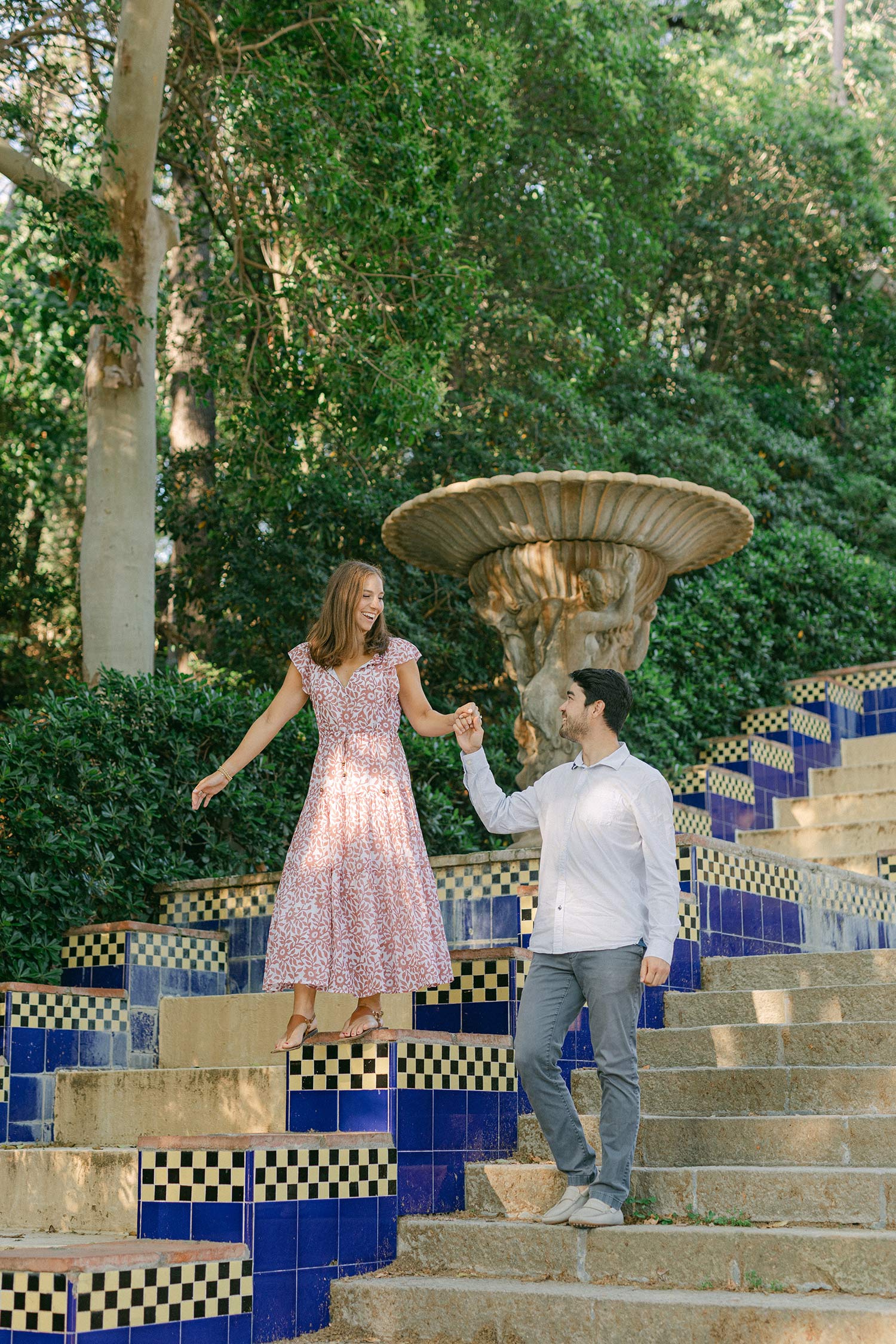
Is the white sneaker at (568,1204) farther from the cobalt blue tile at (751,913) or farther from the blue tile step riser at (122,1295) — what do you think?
the cobalt blue tile at (751,913)

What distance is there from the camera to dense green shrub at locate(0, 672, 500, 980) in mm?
6270

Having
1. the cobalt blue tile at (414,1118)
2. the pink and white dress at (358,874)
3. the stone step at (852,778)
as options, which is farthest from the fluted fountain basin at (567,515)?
the cobalt blue tile at (414,1118)

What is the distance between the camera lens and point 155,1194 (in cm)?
425

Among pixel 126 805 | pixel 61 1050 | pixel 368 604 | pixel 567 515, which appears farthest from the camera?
pixel 567 515

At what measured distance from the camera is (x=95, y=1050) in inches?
232

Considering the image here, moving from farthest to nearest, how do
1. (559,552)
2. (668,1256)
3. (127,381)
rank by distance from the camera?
(127,381) → (559,552) → (668,1256)

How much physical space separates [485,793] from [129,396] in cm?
492

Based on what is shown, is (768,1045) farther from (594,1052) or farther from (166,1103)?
(166,1103)

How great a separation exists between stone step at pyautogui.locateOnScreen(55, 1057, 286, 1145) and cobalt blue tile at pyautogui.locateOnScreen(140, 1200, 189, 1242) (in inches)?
13.8

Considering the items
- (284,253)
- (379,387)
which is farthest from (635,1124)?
(284,253)

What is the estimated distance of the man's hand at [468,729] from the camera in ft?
Result: 14.6

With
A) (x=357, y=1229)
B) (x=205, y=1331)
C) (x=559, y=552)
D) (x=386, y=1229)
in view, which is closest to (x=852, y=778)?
(x=559, y=552)

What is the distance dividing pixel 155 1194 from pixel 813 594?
880 centimetres

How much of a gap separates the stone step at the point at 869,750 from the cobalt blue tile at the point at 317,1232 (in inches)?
276
